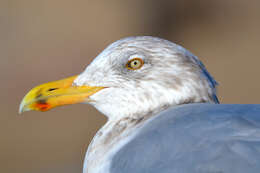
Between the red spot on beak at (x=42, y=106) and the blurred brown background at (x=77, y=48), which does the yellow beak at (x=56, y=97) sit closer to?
the red spot on beak at (x=42, y=106)

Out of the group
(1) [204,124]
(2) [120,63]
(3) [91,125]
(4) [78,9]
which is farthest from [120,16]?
(1) [204,124]

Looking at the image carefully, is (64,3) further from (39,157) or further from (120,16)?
(39,157)

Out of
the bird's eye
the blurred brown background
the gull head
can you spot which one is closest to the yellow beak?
the gull head

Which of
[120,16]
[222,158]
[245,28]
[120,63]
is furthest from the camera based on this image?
[245,28]

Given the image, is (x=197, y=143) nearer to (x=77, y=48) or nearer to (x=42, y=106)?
(x=42, y=106)

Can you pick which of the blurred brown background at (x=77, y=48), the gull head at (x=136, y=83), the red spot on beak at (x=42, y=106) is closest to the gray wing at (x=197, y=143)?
the gull head at (x=136, y=83)

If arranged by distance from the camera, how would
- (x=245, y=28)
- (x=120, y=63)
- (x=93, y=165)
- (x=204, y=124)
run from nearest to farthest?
(x=204, y=124)
(x=93, y=165)
(x=120, y=63)
(x=245, y=28)
